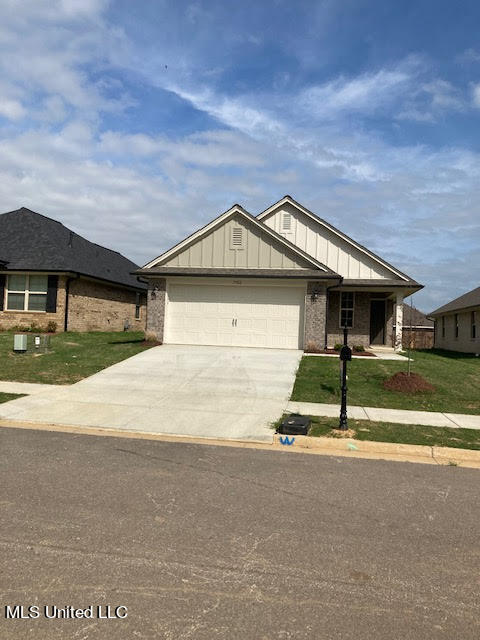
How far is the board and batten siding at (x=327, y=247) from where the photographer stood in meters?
22.2

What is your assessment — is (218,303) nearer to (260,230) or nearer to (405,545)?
(260,230)

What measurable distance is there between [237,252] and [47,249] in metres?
11.5

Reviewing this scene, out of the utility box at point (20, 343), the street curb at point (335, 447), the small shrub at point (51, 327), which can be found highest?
the small shrub at point (51, 327)

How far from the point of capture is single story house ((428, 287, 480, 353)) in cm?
2797

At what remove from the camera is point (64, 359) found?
1578 centimetres

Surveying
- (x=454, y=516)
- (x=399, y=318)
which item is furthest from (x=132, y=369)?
(x=399, y=318)

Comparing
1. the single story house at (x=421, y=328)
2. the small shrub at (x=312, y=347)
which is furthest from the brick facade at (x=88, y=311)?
the single story house at (x=421, y=328)

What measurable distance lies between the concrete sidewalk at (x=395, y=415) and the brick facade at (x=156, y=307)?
9.54 metres

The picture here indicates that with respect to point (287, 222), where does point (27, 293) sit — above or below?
below

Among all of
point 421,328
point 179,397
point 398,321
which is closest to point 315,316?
point 398,321

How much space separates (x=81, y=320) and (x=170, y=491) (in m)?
20.8

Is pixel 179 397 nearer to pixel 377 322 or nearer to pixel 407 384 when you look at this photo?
pixel 407 384

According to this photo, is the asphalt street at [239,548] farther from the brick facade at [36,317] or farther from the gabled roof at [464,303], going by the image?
the gabled roof at [464,303]

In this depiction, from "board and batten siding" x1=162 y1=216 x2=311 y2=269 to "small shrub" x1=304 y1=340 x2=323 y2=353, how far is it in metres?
3.16
